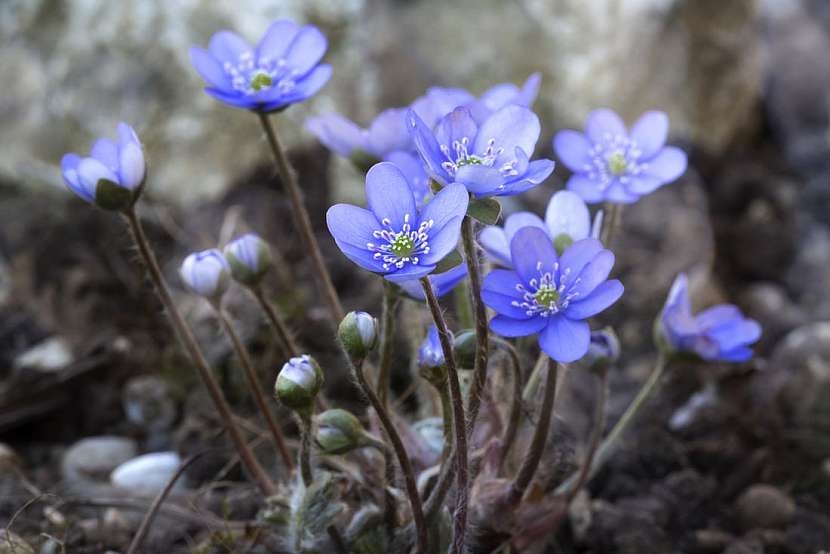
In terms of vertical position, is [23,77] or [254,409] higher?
[23,77]

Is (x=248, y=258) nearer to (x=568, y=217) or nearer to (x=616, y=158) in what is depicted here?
(x=568, y=217)

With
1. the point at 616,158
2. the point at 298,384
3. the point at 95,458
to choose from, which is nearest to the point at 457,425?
the point at 298,384

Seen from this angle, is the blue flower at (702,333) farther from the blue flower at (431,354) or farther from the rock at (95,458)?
the rock at (95,458)

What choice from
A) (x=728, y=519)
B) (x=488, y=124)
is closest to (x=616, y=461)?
(x=728, y=519)

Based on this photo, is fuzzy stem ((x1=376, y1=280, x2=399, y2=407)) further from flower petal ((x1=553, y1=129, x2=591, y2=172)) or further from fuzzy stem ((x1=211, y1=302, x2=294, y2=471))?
flower petal ((x1=553, y1=129, x2=591, y2=172))

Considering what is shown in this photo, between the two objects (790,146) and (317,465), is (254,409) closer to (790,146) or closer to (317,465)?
(317,465)

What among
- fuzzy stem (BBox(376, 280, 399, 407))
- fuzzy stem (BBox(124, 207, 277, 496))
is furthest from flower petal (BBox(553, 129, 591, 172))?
fuzzy stem (BBox(124, 207, 277, 496))

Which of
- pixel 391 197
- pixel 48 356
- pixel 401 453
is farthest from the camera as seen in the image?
pixel 48 356
